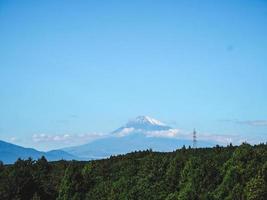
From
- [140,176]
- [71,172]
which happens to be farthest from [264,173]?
[71,172]

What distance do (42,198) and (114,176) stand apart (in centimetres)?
948

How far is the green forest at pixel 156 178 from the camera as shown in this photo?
184 feet

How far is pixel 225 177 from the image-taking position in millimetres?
56781

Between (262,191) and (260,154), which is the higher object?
(260,154)

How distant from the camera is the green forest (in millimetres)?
56062

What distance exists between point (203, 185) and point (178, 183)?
673 centimetres

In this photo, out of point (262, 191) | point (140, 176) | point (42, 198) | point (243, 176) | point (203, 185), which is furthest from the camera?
point (42, 198)

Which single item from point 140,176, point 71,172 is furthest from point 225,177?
point 71,172

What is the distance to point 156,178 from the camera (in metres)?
70.4

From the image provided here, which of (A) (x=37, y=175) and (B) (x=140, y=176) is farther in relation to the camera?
(A) (x=37, y=175)

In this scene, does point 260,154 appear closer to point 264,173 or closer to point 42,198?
point 264,173

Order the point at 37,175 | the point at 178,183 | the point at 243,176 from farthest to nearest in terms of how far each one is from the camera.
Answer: the point at 37,175, the point at 178,183, the point at 243,176

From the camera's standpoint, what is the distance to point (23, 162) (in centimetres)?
8556

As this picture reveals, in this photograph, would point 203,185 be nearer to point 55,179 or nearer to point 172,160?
point 172,160
